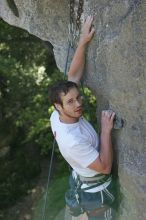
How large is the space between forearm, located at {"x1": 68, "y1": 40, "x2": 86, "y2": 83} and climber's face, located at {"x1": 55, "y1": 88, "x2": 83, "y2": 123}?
1.19 feet

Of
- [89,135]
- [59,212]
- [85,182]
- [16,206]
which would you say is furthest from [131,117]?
[16,206]

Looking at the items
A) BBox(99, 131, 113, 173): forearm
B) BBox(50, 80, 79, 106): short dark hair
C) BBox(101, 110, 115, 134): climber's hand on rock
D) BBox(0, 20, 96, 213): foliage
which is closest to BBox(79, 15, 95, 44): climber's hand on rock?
BBox(50, 80, 79, 106): short dark hair

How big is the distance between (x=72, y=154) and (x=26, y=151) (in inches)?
225

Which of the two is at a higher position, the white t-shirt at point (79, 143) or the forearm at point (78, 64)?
the forearm at point (78, 64)

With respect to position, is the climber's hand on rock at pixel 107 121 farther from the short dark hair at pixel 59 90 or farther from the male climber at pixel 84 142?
the short dark hair at pixel 59 90

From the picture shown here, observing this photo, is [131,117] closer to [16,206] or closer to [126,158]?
[126,158]

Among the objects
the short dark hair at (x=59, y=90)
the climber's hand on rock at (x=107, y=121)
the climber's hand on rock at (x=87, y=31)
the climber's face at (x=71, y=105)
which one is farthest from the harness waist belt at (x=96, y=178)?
the climber's hand on rock at (x=87, y=31)

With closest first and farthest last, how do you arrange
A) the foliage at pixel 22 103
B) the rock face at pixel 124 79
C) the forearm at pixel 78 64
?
the rock face at pixel 124 79, the forearm at pixel 78 64, the foliage at pixel 22 103

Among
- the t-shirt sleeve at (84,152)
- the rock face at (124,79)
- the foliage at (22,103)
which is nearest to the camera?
the rock face at (124,79)

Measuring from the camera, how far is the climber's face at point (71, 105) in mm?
3197

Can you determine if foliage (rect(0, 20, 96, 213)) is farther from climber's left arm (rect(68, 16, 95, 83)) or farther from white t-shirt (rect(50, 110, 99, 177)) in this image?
white t-shirt (rect(50, 110, 99, 177))

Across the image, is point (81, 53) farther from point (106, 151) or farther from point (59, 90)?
point (106, 151)

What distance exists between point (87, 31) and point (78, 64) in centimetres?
30

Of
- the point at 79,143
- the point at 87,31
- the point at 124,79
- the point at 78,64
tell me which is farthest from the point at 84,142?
the point at 87,31
